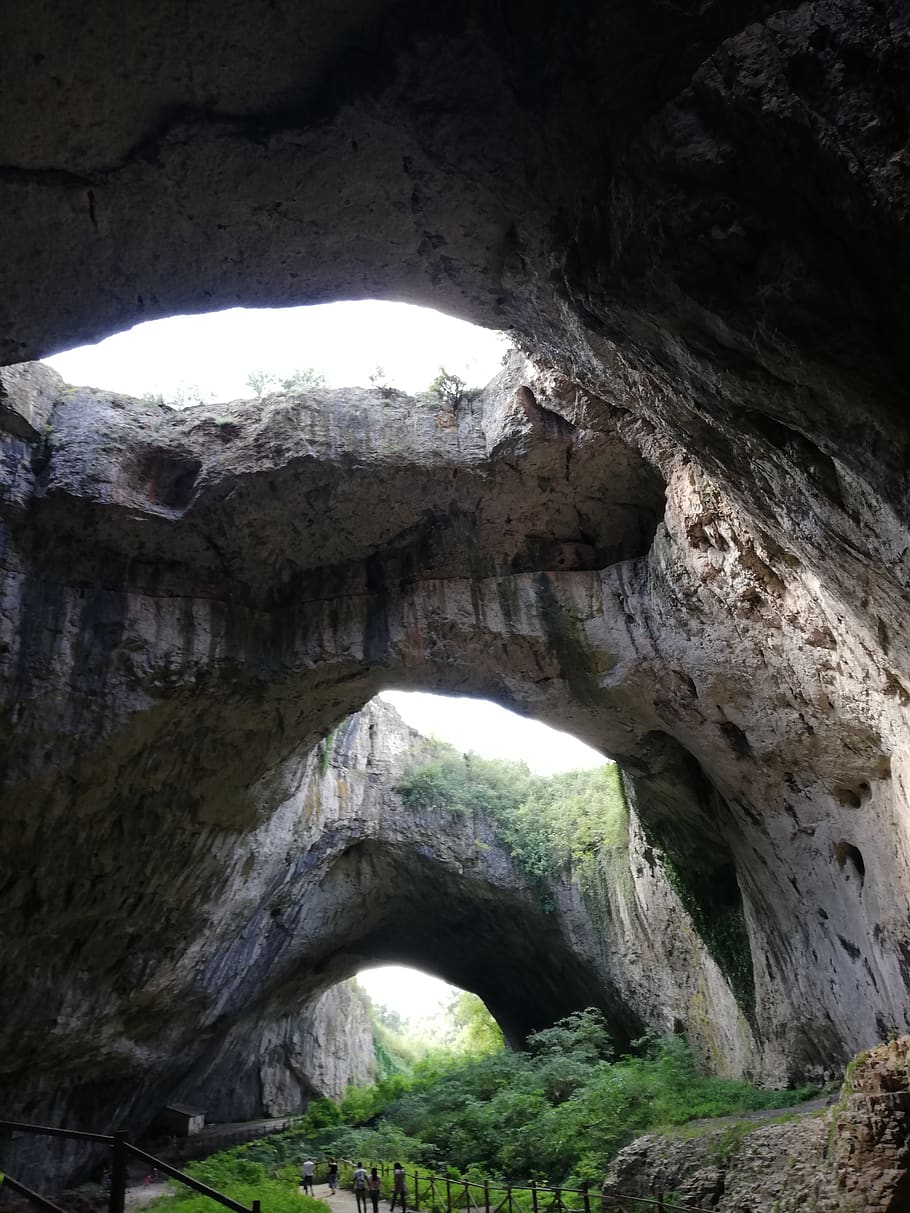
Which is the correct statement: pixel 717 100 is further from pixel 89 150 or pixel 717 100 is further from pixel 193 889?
pixel 193 889

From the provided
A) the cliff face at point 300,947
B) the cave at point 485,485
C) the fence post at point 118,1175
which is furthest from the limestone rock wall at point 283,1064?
the fence post at point 118,1175

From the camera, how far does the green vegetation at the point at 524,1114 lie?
31.3 feet

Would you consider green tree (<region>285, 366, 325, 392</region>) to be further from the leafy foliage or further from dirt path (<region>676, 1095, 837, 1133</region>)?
dirt path (<region>676, 1095, 837, 1133</region>)

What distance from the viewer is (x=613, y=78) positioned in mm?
4117

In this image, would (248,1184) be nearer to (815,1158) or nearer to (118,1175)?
(815,1158)

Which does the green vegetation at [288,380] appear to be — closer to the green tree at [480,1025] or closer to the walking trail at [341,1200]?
the walking trail at [341,1200]

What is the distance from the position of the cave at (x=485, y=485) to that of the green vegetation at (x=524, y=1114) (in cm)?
107

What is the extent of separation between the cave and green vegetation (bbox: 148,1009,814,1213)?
1072mm

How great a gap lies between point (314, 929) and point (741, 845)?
415 inches

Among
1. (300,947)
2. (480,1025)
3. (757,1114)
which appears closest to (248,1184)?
(300,947)

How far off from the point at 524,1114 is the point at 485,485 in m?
9.49

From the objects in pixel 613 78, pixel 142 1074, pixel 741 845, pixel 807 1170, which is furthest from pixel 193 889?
pixel 613 78

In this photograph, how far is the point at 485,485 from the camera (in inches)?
367

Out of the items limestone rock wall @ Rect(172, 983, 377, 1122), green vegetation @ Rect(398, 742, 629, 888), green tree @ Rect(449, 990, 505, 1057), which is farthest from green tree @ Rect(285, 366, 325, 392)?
green tree @ Rect(449, 990, 505, 1057)
